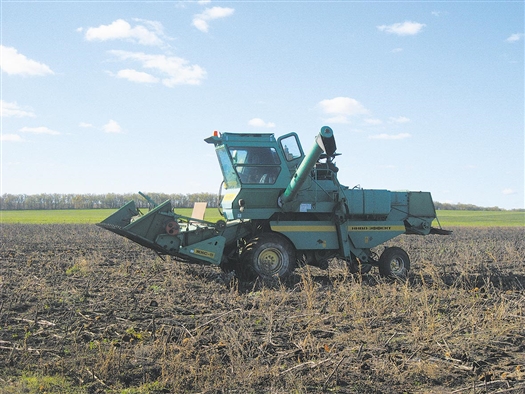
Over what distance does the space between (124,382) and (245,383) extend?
3.91 ft

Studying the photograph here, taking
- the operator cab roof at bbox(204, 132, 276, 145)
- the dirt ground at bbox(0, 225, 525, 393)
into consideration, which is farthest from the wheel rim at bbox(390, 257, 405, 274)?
the operator cab roof at bbox(204, 132, 276, 145)

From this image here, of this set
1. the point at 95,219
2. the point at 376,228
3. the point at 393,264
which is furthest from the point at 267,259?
the point at 95,219

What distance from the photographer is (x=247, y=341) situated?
689 cm

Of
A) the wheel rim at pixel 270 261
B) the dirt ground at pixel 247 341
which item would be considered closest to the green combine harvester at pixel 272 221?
the wheel rim at pixel 270 261

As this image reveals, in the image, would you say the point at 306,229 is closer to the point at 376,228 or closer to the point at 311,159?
the point at 376,228

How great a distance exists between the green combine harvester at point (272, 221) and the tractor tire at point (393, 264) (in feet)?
0.08

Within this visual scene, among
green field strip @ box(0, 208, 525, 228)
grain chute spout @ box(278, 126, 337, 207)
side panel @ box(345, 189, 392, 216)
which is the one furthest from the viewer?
green field strip @ box(0, 208, 525, 228)

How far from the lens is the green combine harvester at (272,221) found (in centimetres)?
1232

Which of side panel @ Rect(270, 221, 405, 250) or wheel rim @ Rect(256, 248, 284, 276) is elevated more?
side panel @ Rect(270, 221, 405, 250)

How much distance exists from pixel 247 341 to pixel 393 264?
768 cm

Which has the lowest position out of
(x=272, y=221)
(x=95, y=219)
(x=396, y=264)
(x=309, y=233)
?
(x=95, y=219)

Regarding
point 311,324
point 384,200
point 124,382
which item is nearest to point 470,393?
point 311,324

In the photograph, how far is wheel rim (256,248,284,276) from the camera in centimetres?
1257

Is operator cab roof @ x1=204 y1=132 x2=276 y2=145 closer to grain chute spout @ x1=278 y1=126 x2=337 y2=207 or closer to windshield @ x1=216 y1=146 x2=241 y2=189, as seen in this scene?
windshield @ x1=216 y1=146 x2=241 y2=189
